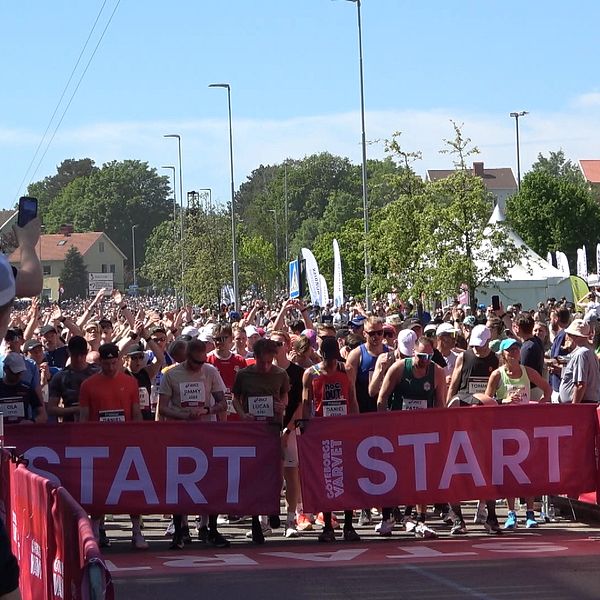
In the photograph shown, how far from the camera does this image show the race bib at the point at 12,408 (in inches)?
506

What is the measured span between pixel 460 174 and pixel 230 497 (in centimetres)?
2521

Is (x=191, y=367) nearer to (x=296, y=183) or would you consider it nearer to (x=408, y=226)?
(x=408, y=226)

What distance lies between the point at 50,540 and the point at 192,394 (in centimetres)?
637

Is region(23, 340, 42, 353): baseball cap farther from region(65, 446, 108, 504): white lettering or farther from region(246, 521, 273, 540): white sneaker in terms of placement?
region(246, 521, 273, 540): white sneaker

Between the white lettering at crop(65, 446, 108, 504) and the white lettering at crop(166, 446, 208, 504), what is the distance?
592 millimetres

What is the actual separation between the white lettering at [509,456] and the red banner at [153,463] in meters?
1.99

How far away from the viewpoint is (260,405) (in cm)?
1333

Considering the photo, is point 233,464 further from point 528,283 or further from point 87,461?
point 528,283

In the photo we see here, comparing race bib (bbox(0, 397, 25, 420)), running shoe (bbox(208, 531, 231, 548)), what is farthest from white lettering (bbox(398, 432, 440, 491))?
race bib (bbox(0, 397, 25, 420))

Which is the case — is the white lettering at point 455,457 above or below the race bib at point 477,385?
below

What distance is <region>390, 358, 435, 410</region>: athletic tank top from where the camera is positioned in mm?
13531

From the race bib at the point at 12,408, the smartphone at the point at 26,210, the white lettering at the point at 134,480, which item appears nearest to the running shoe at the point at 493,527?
the white lettering at the point at 134,480

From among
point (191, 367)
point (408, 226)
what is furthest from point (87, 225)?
point (191, 367)

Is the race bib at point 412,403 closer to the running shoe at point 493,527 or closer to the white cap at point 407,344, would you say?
the white cap at point 407,344
